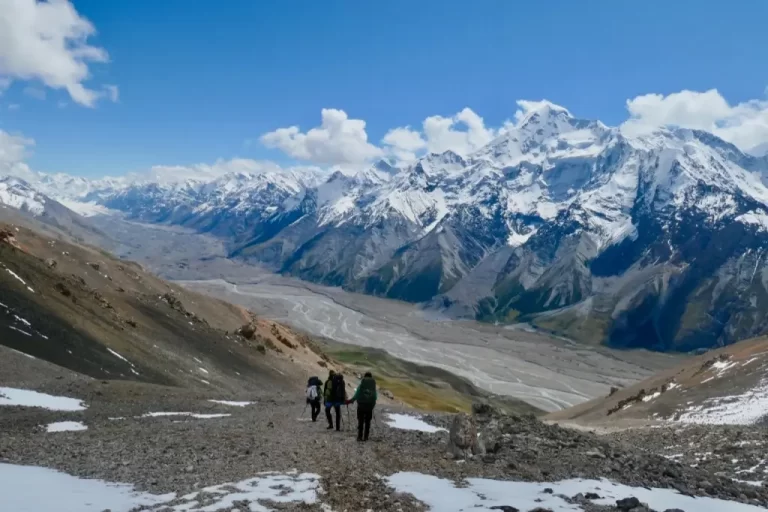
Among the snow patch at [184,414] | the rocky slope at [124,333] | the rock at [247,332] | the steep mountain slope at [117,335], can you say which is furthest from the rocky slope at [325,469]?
the rock at [247,332]

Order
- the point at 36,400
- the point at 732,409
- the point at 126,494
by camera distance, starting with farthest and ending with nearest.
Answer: the point at 732,409 → the point at 36,400 → the point at 126,494

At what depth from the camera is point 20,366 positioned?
3978 centimetres

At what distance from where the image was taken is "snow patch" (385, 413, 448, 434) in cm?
3104

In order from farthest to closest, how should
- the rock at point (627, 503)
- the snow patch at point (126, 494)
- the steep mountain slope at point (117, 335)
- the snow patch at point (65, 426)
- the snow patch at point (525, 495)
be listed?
the steep mountain slope at point (117, 335)
the snow patch at point (65, 426)
the rock at point (627, 503)
the snow patch at point (525, 495)
the snow patch at point (126, 494)

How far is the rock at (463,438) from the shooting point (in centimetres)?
2145

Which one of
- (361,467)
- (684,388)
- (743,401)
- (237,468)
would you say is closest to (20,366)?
(237,468)

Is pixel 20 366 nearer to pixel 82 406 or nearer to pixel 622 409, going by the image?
pixel 82 406

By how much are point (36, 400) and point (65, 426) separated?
263 inches

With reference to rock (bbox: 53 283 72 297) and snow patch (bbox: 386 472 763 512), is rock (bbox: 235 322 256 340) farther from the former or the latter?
snow patch (bbox: 386 472 763 512)

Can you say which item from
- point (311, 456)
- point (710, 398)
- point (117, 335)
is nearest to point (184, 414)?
point (311, 456)

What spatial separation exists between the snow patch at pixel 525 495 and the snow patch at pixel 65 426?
16.9m

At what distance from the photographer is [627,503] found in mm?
16531

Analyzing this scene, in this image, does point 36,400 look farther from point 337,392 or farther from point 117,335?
point 117,335

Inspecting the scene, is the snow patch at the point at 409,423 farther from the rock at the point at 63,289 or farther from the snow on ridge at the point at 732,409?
the rock at the point at 63,289
